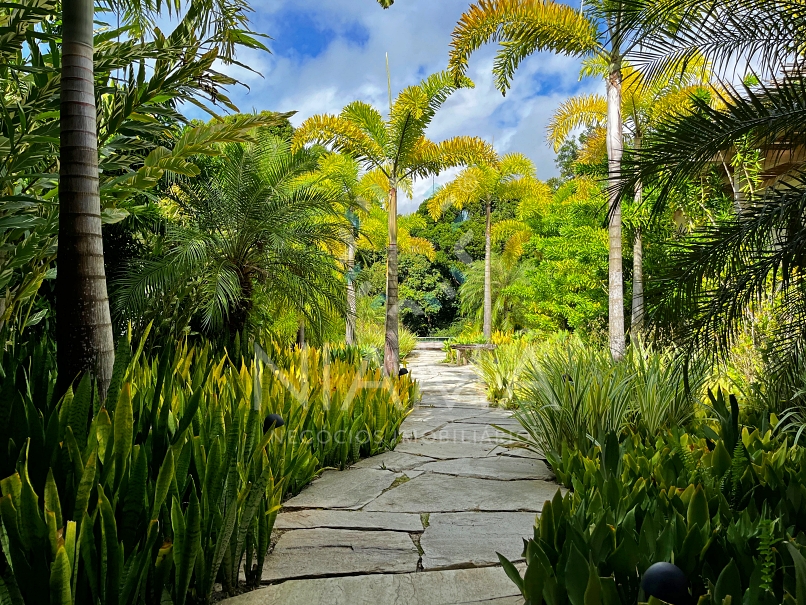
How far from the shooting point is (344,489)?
349 centimetres

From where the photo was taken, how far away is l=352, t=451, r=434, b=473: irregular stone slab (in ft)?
13.4

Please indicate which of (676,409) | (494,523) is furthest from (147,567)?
(676,409)

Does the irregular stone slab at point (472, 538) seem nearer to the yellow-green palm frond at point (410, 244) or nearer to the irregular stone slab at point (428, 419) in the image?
Result: the irregular stone slab at point (428, 419)

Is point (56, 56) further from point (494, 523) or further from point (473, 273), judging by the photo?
point (473, 273)

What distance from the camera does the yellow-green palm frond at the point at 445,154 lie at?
10750 millimetres

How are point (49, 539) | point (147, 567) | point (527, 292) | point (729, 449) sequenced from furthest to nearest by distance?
point (527, 292) → point (729, 449) → point (147, 567) → point (49, 539)

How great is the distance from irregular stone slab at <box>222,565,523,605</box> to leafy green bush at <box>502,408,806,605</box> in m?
0.33

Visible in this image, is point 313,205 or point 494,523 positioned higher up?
point 313,205

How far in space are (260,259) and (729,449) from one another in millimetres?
5112

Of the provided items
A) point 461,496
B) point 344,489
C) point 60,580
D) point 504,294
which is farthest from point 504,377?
point 504,294

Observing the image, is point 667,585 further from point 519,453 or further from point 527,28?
point 527,28

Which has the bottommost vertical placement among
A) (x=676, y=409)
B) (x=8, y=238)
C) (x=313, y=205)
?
(x=676, y=409)

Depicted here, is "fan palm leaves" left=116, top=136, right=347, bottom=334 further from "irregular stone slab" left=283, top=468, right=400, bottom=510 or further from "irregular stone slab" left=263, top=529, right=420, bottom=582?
"irregular stone slab" left=263, top=529, right=420, bottom=582

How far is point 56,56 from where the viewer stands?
11.7 ft
